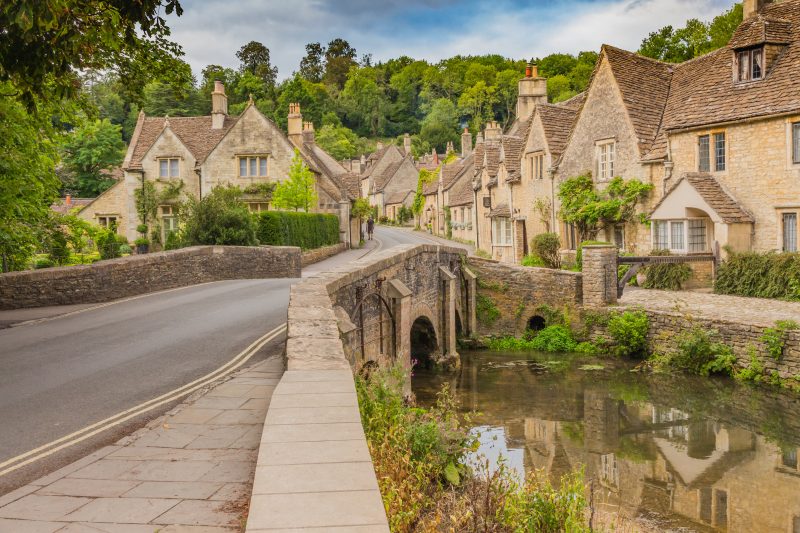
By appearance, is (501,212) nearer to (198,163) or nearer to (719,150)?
(719,150)

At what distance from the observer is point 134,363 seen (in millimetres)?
11641

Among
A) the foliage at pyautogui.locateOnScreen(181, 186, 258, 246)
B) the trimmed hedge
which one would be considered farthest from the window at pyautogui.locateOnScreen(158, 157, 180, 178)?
the foliage at pyautogui.locateOnScreen(181, 186, 258, 246)

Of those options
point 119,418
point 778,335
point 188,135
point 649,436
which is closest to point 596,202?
point 778,335

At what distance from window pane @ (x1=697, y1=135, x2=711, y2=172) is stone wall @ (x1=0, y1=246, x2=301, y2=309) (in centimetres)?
1577

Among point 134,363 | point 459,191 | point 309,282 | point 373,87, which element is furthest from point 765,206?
point 373,87

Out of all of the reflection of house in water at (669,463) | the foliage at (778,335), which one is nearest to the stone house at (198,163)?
the reflection of house in water at (669,463)

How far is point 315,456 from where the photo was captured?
482 cm

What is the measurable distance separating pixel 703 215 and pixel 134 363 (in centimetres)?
2243

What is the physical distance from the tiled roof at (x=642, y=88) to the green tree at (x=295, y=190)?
59.5ft

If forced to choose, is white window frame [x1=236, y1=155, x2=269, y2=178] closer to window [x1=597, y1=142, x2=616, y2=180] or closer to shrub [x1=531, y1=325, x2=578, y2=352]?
window [x1=597, y1=142, x2=616, y2=180]

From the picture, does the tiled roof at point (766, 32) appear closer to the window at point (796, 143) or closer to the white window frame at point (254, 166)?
the window at point (796, 143)

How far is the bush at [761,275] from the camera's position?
23.9 meters

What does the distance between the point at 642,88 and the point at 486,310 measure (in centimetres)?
1198

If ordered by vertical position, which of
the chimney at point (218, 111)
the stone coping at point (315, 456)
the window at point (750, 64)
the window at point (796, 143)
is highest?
the chimney at point (218, 111)
